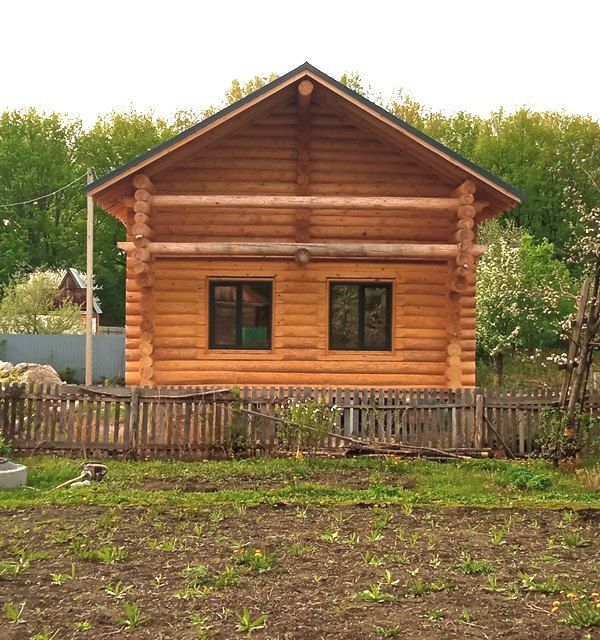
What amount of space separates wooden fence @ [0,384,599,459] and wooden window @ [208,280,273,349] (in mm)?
3301

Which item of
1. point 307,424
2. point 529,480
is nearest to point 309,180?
point 307,424

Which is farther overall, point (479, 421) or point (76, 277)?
point (76, 277)

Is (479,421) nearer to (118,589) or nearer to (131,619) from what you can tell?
(118,589)

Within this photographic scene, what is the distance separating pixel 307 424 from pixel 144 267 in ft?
17.2

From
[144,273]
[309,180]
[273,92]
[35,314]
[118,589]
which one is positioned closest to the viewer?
[118,589]

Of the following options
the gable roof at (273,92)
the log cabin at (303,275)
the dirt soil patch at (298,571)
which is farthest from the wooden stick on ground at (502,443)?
the dirt soil patch at (298,571)

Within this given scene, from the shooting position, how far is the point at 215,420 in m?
14.1

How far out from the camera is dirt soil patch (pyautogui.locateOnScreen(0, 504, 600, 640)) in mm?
5613

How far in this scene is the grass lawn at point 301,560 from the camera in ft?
18.5

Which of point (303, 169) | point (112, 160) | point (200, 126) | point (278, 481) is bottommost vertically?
point (278, 481)

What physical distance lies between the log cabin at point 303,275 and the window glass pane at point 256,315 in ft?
0.07

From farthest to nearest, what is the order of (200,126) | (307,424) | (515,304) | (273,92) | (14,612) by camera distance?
1. (515,304)
2. (273,92)
3. (200,126)
4. (307,424)
5. (14,612)

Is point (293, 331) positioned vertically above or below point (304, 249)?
below

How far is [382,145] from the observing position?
17.6 metres
